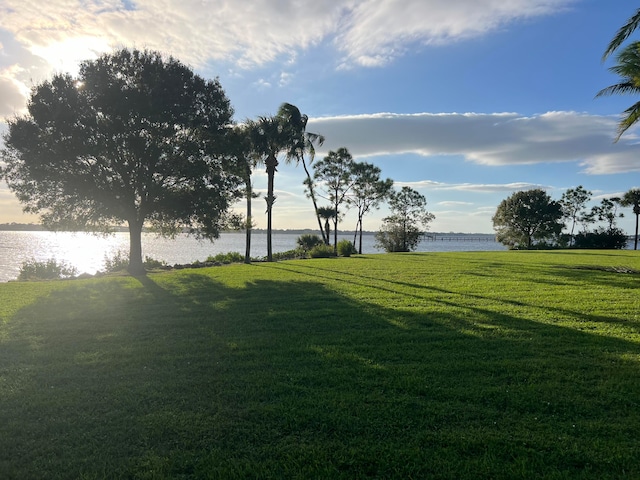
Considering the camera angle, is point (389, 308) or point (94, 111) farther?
point (94, 111)

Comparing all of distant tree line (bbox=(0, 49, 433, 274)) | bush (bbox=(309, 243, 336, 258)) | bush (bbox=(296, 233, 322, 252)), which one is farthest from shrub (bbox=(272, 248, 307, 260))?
distant tree line (bbox=(0, 49, 433, 274))

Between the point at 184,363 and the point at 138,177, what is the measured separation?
50.8 ft

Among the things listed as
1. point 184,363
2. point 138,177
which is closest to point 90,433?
point 184,363

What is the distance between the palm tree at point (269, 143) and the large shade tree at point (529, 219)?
146 ft

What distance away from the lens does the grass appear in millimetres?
3340

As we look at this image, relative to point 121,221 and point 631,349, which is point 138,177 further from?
point 631,349

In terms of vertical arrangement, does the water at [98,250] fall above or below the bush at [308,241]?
below

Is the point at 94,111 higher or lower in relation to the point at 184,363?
higher

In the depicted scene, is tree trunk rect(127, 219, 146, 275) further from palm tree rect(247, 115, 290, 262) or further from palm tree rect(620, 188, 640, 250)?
palm tree rect(620, 188, 640, 250)

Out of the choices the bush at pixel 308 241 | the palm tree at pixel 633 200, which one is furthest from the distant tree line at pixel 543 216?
the bush at pixel 308 241

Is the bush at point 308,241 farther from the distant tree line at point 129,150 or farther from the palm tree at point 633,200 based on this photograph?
the palm tree at point 633,200

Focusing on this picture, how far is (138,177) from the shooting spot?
18.8 metres

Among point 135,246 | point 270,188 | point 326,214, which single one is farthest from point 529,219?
point 135,246

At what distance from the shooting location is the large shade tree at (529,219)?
6022 centimetres
